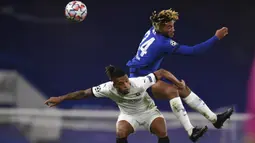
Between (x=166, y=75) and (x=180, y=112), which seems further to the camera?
(x=180, y=112)

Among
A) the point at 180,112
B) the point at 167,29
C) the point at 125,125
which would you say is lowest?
the point at 125,125

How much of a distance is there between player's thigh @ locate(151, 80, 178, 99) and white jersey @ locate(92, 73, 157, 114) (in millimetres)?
111

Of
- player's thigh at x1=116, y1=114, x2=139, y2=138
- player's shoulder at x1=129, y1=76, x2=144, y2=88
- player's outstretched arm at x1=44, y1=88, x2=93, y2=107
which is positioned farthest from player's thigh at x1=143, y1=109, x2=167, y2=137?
player's outstretched arm at x1=44, y1=88, x2=93, y2=107

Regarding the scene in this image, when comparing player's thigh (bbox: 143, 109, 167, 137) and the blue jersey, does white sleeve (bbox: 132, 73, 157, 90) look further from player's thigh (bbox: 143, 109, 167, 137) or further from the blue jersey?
player's thigh (bbox: 143, 109, 167, 137)

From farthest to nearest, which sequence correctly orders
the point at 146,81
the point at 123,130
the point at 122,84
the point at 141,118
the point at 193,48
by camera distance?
1. the point at 141,118
2. the point at 123,130
3. the point at 193,48
4. the point at 146,81
5. the point at 122,84

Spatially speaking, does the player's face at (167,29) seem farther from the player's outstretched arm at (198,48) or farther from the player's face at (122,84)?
the player's face at (122,84)

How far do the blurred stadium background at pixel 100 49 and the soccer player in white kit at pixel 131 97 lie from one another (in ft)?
16.1

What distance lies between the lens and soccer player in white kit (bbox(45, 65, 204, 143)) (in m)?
8.54

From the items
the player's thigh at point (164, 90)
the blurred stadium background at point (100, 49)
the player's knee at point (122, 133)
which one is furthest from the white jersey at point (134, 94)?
the blurred stadium background at point (100, 49)

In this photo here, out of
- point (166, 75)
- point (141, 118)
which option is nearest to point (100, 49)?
point (141, 118)

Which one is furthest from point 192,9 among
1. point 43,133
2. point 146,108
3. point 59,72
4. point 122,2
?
point 146,108

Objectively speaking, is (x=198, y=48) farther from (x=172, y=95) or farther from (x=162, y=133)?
(x=162, y=133)

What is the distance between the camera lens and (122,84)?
8508mm

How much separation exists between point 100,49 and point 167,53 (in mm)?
5624
